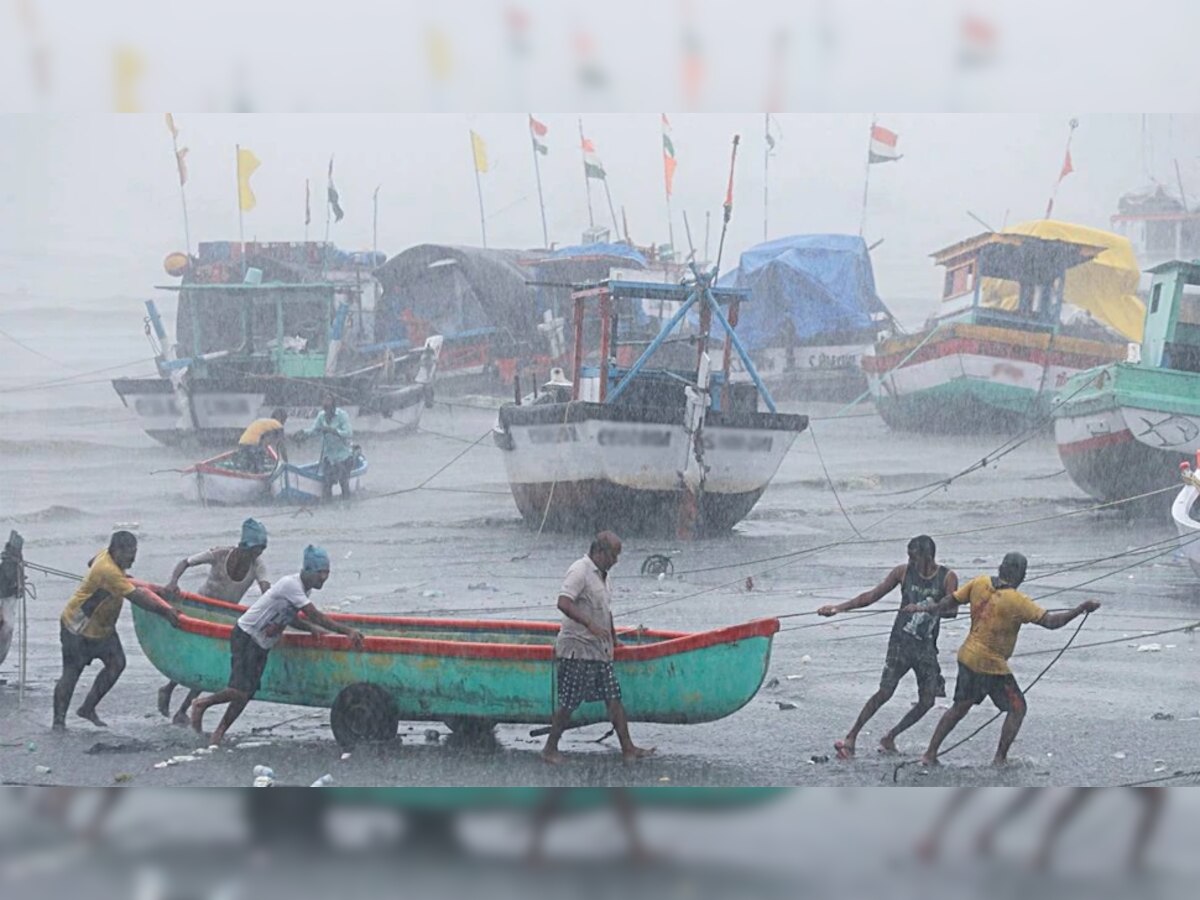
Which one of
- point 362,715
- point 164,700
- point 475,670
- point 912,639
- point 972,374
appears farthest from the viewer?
point 972,374

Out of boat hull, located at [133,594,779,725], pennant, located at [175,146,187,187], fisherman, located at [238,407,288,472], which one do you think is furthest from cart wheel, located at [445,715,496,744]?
pennant, located at [175,146,187,187]

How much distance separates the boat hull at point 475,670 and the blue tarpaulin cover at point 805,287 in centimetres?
162

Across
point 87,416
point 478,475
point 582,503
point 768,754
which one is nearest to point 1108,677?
point 768,754

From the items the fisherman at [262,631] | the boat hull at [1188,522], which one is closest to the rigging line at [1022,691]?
the boat hull at [1188,522]

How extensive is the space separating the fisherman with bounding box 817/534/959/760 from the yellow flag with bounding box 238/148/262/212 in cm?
335

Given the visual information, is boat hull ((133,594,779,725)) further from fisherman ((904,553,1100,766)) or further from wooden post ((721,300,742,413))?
wooden post ((721,300,742,413))

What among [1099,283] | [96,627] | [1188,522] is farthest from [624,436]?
[1188,522]

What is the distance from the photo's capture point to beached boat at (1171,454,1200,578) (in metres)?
7.22

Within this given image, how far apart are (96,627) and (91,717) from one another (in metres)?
0.44

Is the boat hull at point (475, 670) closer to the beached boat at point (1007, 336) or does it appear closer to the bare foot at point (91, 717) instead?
the bare foot at point (91, 717)

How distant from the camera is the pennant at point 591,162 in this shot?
23.4ft

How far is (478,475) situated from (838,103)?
2515mm

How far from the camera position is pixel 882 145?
716cm

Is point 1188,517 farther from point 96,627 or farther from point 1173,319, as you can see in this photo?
point 96,627
